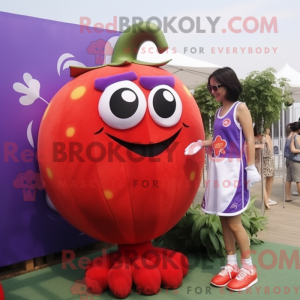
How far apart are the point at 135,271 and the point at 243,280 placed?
38.4 inches

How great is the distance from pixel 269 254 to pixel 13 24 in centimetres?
370

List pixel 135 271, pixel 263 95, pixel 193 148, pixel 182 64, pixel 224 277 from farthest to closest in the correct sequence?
pixel 182 64
pixel 263 95
pixel 224 277
pixel 135 271
pixel 193 148

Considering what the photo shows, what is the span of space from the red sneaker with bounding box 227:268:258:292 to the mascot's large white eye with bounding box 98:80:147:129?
1696mm

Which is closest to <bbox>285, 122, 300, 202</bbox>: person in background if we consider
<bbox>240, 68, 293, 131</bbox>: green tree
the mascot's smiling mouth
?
<bbox>240, 68, 293, 131</bbox>: green tree

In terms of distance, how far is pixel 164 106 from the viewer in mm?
3164

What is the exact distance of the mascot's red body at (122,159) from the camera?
3.09 m

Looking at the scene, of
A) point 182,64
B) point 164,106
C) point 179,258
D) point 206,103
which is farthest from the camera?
point 182,64

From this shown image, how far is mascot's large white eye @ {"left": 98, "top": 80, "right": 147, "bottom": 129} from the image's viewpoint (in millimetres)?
3053

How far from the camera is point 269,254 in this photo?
14.6 ft

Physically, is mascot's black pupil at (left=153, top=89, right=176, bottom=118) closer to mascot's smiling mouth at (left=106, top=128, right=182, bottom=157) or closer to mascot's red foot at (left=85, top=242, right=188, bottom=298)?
mascot's smiling mouth at (left=106, top=128, right=182, bottom=157)

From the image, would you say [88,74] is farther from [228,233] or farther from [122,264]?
[228,233]

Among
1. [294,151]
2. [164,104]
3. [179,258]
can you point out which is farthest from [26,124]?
[294,151]

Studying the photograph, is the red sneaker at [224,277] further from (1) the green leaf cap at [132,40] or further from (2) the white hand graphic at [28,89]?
(2) the white hand graphic at [28,89]

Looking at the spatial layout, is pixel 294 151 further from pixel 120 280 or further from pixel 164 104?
pixel 120 280
